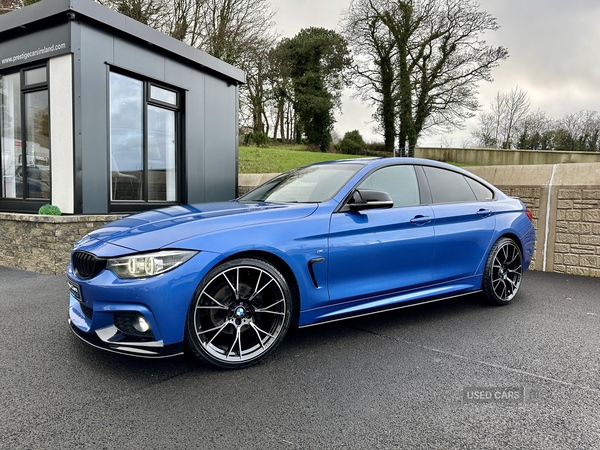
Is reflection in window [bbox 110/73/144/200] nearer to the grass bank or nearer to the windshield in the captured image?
the windshield

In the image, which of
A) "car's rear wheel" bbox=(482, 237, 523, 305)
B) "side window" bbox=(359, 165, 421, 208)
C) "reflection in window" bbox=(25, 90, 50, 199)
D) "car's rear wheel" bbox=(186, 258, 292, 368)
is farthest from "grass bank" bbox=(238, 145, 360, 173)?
"car's rear wheel" bbox=(186, 258, 292, 368)

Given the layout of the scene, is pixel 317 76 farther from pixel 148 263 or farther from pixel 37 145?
pixel 148 263

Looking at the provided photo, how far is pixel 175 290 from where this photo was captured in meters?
2.56

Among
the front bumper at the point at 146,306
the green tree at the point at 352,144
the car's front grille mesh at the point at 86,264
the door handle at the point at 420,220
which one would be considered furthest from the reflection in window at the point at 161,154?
the green tree at the point at 352,144

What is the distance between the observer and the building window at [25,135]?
6.91 meters

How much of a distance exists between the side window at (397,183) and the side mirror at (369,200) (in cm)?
25

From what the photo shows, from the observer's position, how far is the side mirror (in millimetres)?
3266

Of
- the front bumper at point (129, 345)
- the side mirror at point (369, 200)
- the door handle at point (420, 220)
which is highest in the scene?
the side mirror at point (369, 200)

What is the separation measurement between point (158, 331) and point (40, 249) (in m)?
4.83

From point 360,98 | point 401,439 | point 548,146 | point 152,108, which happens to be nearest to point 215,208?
point 401,439

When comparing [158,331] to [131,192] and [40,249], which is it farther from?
[131,192]

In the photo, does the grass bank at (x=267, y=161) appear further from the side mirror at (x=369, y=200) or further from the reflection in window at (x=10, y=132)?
the side mirror at (x=369, y=200)

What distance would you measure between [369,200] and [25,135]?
6748 millimetres

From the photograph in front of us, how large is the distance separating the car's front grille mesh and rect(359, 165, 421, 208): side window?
2088 mm
